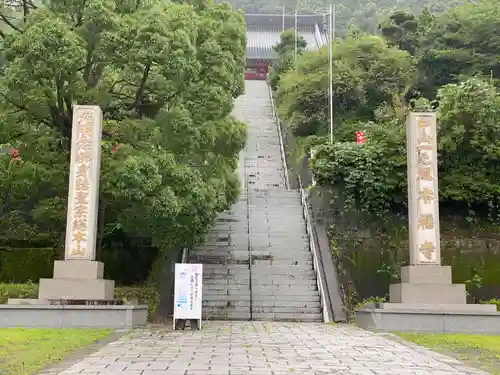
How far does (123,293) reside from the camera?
1217cm

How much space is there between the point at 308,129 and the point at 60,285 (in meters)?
13.4

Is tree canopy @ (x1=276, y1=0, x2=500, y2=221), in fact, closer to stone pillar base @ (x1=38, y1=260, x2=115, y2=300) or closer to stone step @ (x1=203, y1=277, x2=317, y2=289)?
stone step @ (x1=203, y1=277, x2=317, y2=289)

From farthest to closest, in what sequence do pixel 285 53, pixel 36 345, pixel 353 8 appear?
pixel 353 8, pixel 285 53, pixel 36 345

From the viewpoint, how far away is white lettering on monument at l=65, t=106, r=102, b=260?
1079 centimetres

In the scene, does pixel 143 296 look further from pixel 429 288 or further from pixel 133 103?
pixel 429 288

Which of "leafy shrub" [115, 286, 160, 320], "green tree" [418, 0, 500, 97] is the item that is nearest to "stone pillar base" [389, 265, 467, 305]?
"leafy shrub" [115, 286, 160, 320]

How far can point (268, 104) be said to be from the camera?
104 ft

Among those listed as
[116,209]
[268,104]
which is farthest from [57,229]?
[268,104]

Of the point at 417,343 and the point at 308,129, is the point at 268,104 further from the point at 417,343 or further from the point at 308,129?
the point at 417,343

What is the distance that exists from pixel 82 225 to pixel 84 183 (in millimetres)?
831

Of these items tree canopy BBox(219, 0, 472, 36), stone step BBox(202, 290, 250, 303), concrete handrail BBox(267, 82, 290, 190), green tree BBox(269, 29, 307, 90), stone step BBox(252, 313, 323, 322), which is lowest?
stone step BBox(252, 313, 323, 322)

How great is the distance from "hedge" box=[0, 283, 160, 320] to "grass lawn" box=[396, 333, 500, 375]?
213 inches

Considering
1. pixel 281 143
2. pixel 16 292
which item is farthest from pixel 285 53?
pixel 16 292

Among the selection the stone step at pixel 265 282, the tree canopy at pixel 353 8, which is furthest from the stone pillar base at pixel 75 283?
the tree canopy at pixel 353 8
